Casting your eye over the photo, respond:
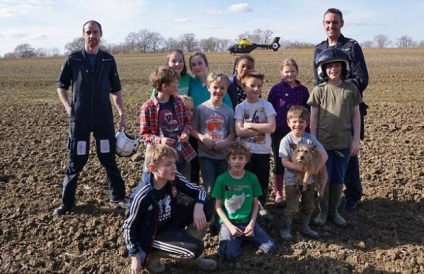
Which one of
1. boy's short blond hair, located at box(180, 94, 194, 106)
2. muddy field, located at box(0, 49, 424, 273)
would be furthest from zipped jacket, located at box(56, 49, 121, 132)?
muddy field, located at box(0, 49, 424, 273)

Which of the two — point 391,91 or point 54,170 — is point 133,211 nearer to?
point 54,170

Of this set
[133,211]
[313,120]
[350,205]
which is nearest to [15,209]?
[133,211]

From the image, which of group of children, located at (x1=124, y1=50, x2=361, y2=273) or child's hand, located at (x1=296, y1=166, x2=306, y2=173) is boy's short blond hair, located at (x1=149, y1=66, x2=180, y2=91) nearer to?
group of children, located at (x1=124, y1=50, x2=361, y2=273)

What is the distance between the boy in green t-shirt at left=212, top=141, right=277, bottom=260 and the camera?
419cm

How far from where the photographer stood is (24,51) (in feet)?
347

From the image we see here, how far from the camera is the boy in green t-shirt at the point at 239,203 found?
4.19 metres

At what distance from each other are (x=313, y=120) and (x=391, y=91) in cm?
1211

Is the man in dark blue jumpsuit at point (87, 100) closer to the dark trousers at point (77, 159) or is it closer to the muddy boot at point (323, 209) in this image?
the dark trousers at point (77, 159)

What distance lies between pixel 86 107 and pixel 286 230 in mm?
2537

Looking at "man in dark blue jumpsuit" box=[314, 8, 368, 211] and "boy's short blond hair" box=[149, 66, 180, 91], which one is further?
"man in dark blue jumpsuit" box=[314, 8, 368, 211]

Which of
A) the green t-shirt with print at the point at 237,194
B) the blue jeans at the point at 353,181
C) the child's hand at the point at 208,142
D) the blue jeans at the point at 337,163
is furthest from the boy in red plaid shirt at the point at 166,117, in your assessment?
the blue jeans at the point at 353,181

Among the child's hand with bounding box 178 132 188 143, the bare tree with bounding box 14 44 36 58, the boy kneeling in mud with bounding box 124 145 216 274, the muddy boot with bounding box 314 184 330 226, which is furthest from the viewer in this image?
the bare tree with bounding box 14 44 36 58

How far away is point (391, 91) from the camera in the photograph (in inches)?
608

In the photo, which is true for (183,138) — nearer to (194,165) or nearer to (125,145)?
(194,165)
